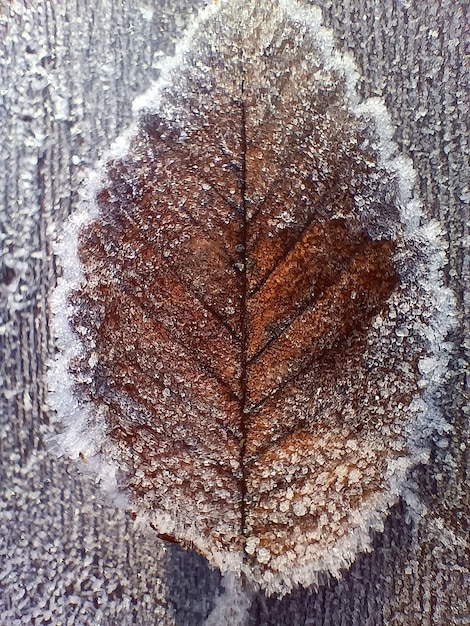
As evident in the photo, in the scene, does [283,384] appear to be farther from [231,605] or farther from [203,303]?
[231,605]

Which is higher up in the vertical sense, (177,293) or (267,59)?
(267,59)

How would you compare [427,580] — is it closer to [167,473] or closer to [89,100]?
[167,473]

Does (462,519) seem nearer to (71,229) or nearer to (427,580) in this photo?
(427,580)

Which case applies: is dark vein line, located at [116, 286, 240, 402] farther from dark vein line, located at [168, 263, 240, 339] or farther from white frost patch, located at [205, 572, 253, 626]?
white frost patch, located at [205, 572, 253, 626]

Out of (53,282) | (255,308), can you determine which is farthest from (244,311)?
(53,282)

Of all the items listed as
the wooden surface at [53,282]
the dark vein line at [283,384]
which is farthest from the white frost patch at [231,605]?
the dark vein line at [283,384]

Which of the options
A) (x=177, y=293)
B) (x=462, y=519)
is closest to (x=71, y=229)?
(x=177, y=293)

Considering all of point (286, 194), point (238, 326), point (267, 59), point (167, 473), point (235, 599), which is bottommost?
point (235, 599)
